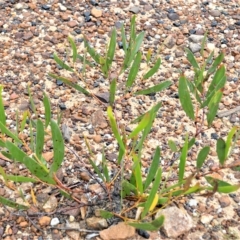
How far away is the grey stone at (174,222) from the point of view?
147cm

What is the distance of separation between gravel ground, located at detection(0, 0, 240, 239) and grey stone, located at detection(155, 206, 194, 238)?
2 centimetres

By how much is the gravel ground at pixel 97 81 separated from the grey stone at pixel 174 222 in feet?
0.08

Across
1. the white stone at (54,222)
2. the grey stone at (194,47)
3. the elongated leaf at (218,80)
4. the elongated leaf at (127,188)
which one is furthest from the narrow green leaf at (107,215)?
the grey stone at (194,47)

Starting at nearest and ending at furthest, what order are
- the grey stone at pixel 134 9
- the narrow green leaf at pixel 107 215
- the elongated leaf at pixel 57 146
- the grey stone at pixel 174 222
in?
1. the elongated leaf at pixel 57 146
2. the narrow green leaf at pixel 107 215
3. the grey stone at pixel 174 222
4. the grey stone at pixel 134 9

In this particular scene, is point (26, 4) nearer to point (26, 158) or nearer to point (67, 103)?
point (67, 103)

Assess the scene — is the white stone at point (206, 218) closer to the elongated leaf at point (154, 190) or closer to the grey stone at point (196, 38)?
the elongated leaf at point (154, 190)

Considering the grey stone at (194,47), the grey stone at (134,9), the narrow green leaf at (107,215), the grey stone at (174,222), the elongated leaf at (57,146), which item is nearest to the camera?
the elongated leaf at (57,146)

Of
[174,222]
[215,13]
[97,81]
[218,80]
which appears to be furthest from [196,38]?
[174,222]

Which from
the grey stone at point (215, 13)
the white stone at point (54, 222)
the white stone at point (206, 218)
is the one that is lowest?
the white stone at point (54, 222)

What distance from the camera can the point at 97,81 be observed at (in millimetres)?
1990

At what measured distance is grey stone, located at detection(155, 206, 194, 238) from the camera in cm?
147

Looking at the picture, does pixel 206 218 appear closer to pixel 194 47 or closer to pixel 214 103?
pixel 214 103

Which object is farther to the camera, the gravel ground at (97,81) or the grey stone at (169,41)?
the grey stone at (169,41)

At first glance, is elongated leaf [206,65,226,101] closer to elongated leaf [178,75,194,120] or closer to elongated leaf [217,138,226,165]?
elongated leaf [178,75,194,120]
